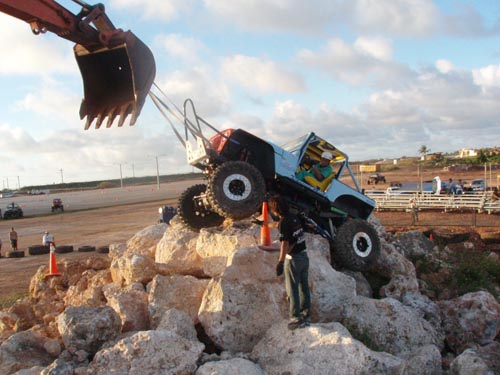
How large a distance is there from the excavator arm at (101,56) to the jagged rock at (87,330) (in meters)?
3.00

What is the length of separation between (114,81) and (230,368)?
187 inches

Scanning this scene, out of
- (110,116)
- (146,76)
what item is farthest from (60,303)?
(146,76)

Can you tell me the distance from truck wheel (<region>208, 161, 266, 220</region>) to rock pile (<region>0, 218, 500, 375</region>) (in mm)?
322

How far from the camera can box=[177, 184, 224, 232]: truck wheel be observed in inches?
342

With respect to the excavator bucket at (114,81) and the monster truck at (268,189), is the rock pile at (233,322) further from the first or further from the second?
the excavator bucket at (114,81)

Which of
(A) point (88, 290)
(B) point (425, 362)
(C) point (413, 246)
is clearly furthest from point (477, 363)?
(C) point (413, 246)

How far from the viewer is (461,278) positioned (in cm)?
852

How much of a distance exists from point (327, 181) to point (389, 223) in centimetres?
1330

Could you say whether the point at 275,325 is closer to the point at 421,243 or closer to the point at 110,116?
the point at 110,116

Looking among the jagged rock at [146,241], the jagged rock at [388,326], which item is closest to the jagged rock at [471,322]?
the jagged rock at [388,326]

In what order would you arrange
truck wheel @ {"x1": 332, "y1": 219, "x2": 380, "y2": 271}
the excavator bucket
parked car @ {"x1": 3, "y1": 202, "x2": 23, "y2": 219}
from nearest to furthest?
the excavator bucket → truck wheel @ {"x1": 332, "y1": 219, "x2": 380, "y2": 271} → parked car @ {"x1": 3, "y1": 202, "x2": 23, "y2": 219}

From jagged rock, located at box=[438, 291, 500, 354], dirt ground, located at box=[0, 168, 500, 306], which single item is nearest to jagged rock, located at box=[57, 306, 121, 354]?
jagged rock, located at box=[438, 291, 500, 354]

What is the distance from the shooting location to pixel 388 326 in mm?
6090

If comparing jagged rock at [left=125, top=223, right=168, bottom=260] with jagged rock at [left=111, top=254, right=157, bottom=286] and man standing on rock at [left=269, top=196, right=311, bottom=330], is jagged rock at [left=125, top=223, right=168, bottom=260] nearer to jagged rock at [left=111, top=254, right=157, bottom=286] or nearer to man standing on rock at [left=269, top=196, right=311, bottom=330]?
jagged rock at [left=111, top=254, right=157, bottom=286]
